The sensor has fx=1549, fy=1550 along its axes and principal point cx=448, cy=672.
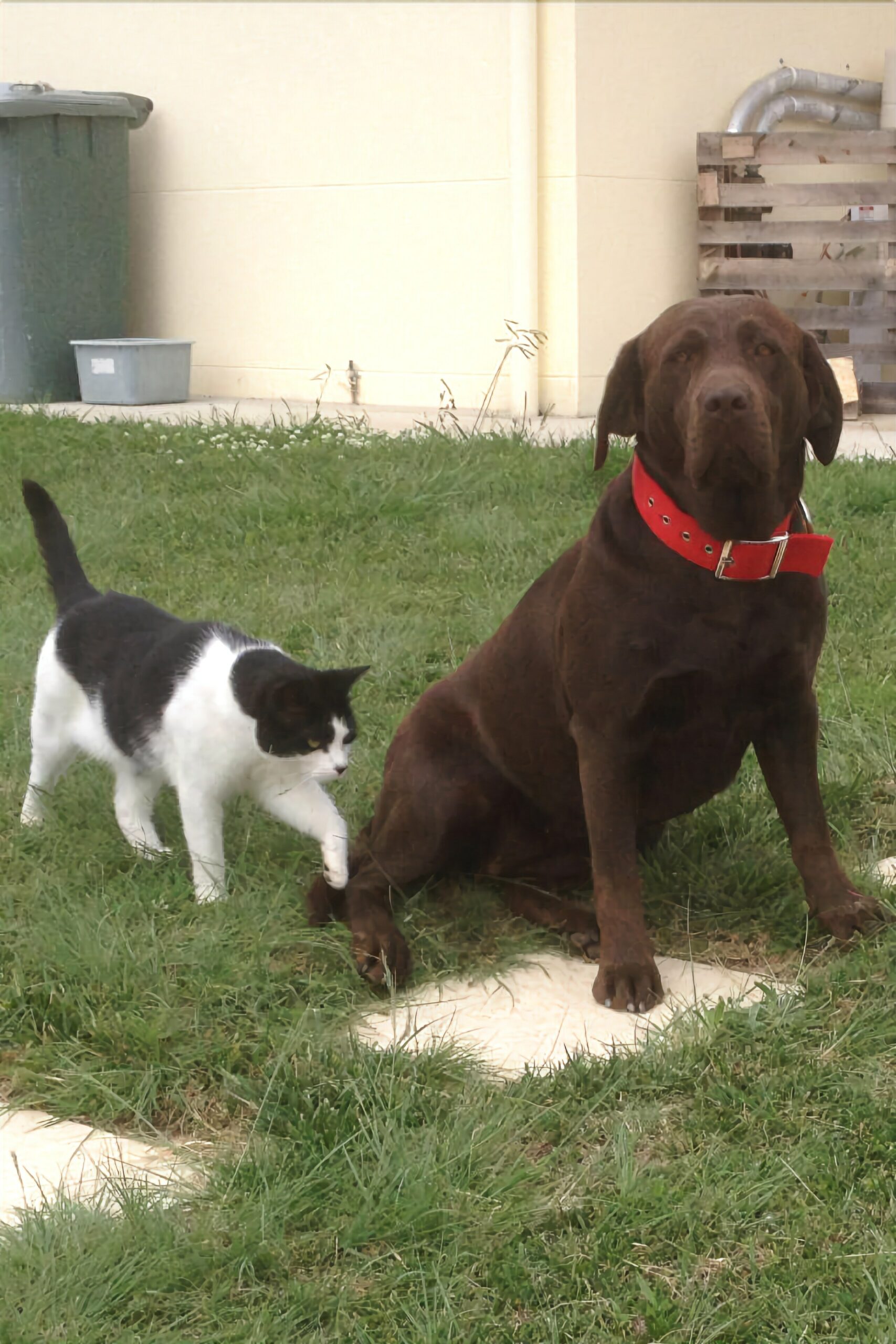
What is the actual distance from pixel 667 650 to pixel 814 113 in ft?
24.7

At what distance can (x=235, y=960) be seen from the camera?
2.85 metres

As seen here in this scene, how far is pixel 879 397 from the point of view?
827cm

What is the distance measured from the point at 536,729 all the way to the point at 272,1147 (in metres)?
1.09

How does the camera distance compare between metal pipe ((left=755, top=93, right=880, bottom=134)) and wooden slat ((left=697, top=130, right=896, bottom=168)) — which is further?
metal pipe ((left=755, top=93, right=880, bottom=134))

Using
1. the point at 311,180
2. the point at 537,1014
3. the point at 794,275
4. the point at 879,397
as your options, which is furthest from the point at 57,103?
the point at 537,1014

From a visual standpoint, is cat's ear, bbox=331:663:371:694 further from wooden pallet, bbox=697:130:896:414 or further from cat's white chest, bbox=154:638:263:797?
wooden pallet, bbox=697:130:896:414

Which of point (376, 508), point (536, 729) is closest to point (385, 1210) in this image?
point (536, 729)

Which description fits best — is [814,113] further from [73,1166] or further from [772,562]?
[73,1166]

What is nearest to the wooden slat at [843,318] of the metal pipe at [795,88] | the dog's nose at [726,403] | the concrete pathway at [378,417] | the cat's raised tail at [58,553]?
the concrete pathway at [378,417]

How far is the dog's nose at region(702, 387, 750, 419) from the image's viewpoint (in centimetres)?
250

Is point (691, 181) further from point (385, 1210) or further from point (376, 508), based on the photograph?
point (385, 1210)

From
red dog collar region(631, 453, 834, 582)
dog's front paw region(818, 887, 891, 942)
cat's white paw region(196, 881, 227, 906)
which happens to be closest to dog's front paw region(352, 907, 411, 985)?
cat's white paw region(196, 881, 227, 906)

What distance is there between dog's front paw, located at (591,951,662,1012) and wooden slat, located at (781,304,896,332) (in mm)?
5980

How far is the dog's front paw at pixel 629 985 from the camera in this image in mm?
2785
